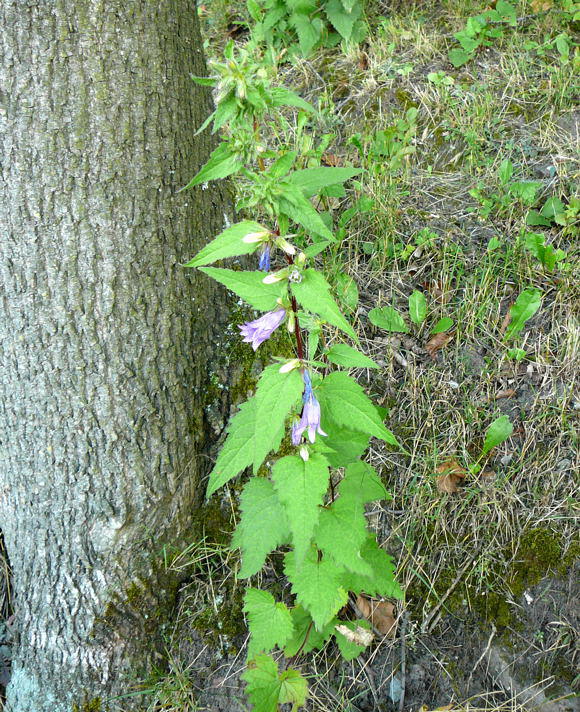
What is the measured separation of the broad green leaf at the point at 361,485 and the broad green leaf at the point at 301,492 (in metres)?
0.29

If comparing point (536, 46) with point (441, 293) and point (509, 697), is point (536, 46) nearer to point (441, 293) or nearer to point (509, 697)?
point (441, 293)

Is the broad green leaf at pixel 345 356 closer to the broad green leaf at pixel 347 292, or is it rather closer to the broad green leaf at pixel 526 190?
the broad green leaf at pixel 347 292

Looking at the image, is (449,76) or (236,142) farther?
(449,76)

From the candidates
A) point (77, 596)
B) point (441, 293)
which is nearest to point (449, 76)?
point (441, 293)

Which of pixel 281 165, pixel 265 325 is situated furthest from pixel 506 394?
pixel 281 165

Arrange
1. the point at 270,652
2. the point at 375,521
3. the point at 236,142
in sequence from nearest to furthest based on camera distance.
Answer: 1. the point at 236,142
2. the point at 270,652
3. the point at 375,521

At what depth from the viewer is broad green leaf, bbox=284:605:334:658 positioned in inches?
81.2

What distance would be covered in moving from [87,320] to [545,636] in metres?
1.99

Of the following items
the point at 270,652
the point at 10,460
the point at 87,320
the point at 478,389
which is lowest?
the point at 270,652

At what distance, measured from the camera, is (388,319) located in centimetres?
270

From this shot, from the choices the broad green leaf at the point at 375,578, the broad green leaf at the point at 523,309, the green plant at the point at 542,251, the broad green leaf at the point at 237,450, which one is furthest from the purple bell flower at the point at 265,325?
the green plant at the point at 542,251

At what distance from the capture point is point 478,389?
2.52 metres

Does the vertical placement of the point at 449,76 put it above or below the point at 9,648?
above

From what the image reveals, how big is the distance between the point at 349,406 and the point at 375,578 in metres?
0.74
